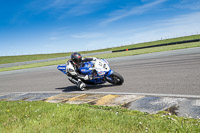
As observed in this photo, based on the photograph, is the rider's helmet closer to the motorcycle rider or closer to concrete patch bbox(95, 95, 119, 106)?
the motorcycle rider

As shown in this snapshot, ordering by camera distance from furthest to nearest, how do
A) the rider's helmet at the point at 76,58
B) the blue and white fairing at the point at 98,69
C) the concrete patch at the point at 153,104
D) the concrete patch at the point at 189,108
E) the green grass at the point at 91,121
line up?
the rider's helmet at the point at 76,58, the blue and white fairing at the point at 98,69, the concrete patch at the point at 153,104, the concrete patch at the point at 189,108, the green grass at the point at 91,121

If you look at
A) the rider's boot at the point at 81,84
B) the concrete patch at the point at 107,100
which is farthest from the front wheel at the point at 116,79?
the concrete patch at the point at 107,100

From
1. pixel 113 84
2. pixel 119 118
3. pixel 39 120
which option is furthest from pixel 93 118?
pixel 113 84

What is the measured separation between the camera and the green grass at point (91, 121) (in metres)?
3.56

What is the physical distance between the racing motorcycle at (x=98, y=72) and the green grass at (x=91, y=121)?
2.80 metres

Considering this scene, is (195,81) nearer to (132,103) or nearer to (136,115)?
(132,103)

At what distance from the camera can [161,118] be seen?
404 centimetres

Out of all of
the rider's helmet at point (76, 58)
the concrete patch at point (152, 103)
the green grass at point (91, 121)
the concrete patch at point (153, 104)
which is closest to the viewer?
the green grass at point (91, 121)

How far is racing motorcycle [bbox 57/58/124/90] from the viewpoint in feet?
26.4

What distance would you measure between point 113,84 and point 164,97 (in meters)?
3.30

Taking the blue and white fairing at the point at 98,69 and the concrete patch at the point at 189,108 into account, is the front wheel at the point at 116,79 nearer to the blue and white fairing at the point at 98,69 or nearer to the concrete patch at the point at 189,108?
the blue and white fairing at the point at 98,69

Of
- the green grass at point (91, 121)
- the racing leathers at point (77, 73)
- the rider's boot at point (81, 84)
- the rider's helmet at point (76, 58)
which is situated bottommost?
the green grass at point (91, 121)

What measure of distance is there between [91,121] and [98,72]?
3.90 meters

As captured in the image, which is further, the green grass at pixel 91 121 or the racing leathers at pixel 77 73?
the racing leathers at pixel 77 73
